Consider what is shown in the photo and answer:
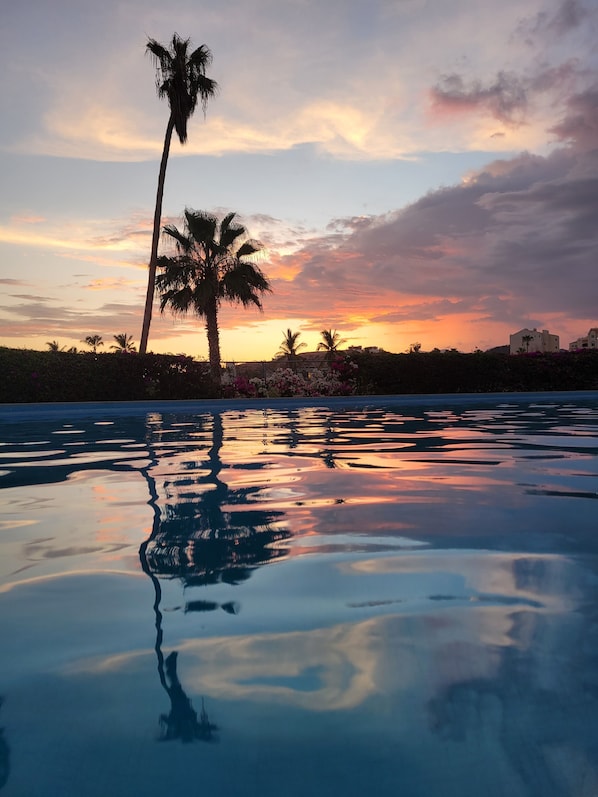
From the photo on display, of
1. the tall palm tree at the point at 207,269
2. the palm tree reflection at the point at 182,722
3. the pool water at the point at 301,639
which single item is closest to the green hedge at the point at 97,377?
the tall palm tree at the point at 207,269

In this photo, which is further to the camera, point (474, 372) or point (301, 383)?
point (474, 372)

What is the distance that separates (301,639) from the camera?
2.12 meters

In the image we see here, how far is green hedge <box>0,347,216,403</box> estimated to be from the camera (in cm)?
1784

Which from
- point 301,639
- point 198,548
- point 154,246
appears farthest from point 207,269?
point 301,639

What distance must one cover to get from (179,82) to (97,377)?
12.2 metres

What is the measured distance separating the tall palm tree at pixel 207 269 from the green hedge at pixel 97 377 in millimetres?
5529

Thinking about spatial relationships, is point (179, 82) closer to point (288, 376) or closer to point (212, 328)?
point (212, 328)

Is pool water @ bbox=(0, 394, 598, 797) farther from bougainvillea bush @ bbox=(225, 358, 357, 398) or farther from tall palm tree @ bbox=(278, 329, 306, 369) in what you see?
tall palm tree @ bbox=(278, 329, 306, 369)

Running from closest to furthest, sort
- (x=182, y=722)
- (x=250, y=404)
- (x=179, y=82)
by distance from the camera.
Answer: (x=182, y=722)
(x=250, y=404)
(x=179, y=82)

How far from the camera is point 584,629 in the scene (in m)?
2.18

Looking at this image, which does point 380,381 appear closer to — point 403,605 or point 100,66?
point 100,66

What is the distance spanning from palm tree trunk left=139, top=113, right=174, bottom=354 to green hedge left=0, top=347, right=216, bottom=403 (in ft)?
9.26

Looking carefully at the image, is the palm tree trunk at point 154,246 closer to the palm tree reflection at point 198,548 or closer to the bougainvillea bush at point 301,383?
the bougainvillea bush at point 301,383

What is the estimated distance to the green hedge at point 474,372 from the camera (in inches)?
868
